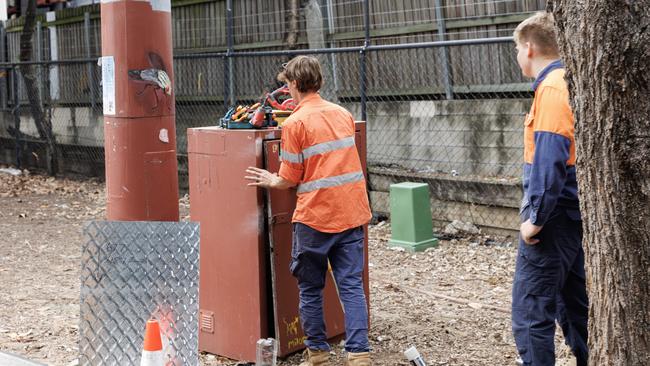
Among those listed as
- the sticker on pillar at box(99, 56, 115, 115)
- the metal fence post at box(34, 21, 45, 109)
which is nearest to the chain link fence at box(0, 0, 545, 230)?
the metal fence post at box(34, 21, 45, 109)

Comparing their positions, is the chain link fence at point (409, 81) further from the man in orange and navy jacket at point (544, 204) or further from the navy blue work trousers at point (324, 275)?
the man in orange and navy jacket at point (544, 204)

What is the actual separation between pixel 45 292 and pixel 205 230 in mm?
2571

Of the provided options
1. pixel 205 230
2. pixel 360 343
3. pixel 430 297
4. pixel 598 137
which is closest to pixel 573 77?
pixel 598 137

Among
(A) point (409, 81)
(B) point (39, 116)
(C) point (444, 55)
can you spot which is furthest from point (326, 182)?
(B) point (39, 116)

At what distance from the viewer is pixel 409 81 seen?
409 inches

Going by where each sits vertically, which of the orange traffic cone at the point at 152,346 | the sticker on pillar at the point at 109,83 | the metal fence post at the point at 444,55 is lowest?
the orange traffic cone at the point at 152,346

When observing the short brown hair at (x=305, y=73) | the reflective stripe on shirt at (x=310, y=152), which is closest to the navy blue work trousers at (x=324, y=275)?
the reflective stripe on shirt at (x=310, y=152)

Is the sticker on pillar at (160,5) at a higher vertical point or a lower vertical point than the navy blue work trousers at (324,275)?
higher

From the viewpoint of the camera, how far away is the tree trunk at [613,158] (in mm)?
2977

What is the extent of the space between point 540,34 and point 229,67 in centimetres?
865

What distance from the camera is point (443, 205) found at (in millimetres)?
9516

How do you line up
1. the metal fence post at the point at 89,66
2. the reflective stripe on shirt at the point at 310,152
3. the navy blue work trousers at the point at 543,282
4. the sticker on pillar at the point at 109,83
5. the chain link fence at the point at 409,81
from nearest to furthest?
the navy blue work trousers at the point at 543,282
the sticker on pillar at the point at 109,83
the reflective stripe on shirt at the point at 310,152
the chain link fence at the point at 409,81
the metal fence post at the point at 89,66

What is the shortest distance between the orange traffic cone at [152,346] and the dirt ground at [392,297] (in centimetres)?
182

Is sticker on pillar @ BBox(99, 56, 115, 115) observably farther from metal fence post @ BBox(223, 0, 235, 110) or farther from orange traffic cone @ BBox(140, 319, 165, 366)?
metal fence post @ BBox(223, 0, 235, 110)
